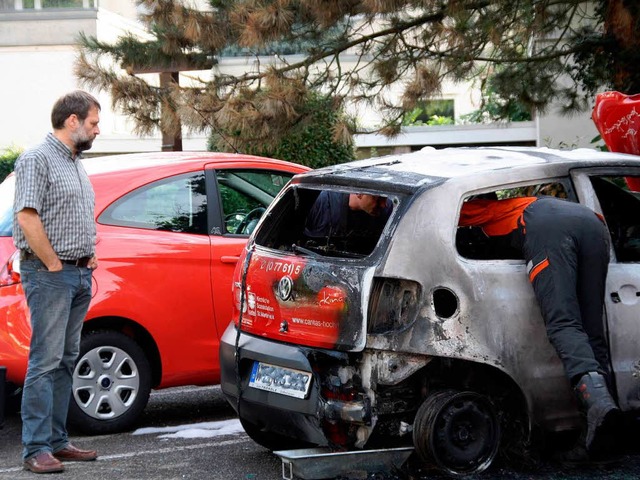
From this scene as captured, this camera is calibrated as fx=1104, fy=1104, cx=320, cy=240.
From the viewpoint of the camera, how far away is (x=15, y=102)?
84.0ft

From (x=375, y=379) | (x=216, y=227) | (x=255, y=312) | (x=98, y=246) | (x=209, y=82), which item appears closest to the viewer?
(x=375, y=379)

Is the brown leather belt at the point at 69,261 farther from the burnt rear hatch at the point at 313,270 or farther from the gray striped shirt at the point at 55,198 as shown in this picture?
the burnt rear hatch at the point at 313,270

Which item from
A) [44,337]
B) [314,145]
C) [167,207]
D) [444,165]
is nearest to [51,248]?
[44,337]

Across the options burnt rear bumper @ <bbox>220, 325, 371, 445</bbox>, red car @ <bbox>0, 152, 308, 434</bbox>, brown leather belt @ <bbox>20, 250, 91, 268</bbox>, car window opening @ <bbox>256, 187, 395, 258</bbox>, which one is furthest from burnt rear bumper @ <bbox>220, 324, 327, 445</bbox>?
red car @ <bbox>0, 152, 308, 434</bbox>

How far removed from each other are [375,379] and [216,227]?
2402 millimetres

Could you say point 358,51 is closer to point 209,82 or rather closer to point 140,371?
point 209,82

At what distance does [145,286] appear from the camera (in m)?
6.89

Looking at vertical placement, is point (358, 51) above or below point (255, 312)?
above

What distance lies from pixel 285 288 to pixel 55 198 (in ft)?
4.44

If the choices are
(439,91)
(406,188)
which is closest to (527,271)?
(406,188)

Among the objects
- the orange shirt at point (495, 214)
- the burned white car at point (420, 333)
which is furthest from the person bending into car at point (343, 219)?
the orange shirt at point (495, 214)

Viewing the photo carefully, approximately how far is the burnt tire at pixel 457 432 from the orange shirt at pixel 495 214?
3.11 feet

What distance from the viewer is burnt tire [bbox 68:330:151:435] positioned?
6746 millimetres

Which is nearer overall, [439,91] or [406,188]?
[406,188]
